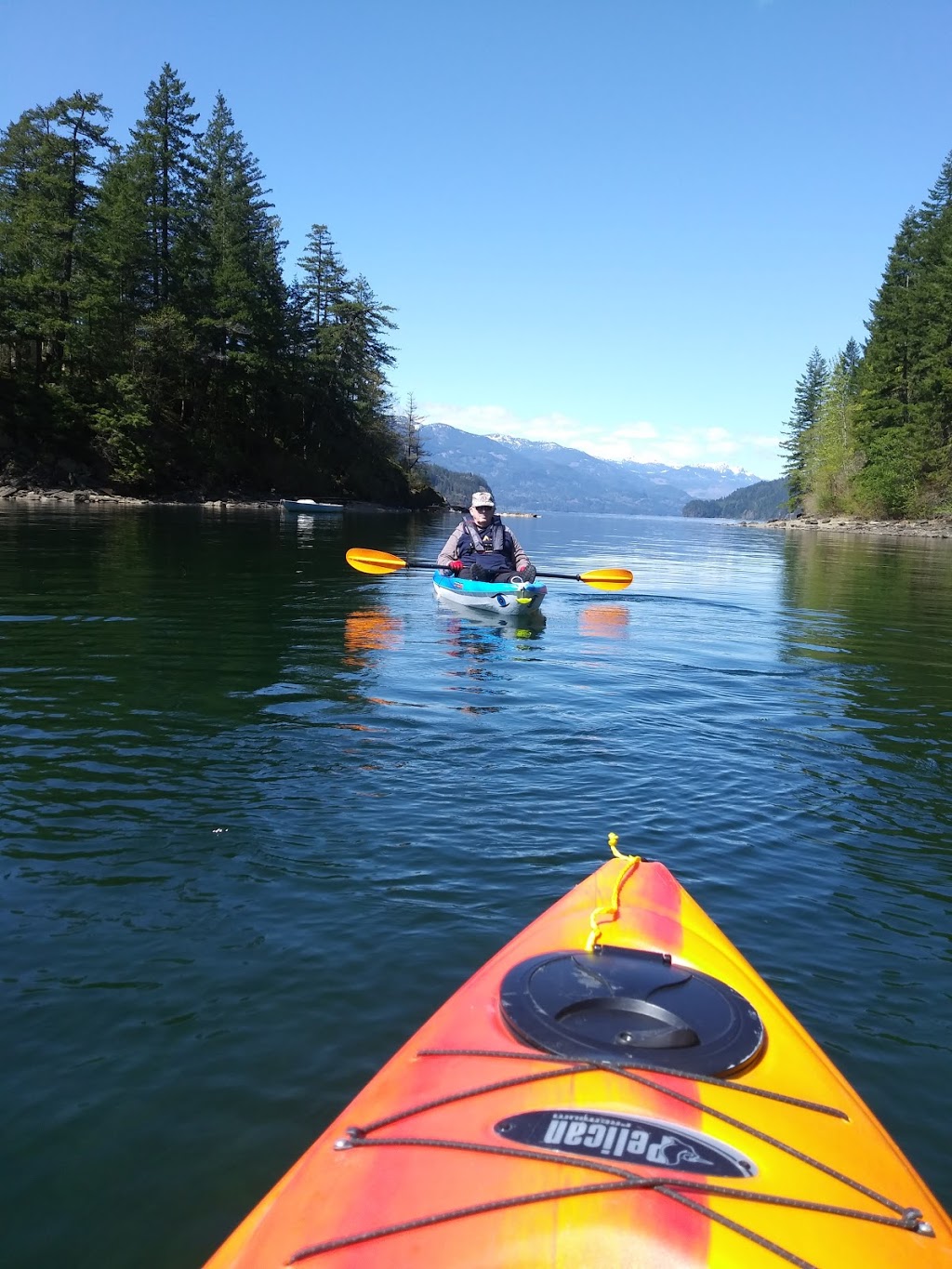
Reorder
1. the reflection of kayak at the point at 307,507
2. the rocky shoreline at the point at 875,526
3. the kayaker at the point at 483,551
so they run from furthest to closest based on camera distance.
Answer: the rocky shoreline at the point at 875,526
the reflection of kayak at the point at 307,507
the kayaker at the point at 483,551

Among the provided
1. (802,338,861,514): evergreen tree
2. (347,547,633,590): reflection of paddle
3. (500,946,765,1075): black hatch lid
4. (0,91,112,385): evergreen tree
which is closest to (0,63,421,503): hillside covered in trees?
(0,91,112,385): evergreen tree

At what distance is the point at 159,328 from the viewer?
47500mm

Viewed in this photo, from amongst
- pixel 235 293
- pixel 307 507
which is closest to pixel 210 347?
pixel 235 293

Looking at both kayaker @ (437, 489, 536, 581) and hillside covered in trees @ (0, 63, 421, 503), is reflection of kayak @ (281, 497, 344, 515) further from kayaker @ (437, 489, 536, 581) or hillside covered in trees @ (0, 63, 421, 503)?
kayaker @ (437, 489, 536, 581)

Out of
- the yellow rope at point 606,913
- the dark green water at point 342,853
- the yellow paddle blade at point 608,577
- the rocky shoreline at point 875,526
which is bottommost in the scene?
the dark green water at point 342,853

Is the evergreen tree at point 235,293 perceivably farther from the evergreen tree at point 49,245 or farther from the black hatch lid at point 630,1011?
the black hatch lid at point 630,1011

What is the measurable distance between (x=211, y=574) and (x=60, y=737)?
11349 mm

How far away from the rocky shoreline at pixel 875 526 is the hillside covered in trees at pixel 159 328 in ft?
117

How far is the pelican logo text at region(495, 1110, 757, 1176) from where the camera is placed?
2.08 m

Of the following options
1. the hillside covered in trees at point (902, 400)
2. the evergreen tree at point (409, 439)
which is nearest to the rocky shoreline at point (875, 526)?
the hillside covered in trees at point (902, 400)

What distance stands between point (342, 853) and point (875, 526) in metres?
64.6

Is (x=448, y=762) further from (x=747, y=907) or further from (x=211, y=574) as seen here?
(x=211, y=574)

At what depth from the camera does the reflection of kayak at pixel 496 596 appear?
13242mm

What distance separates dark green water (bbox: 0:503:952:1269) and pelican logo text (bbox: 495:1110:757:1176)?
3.73 feet
